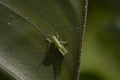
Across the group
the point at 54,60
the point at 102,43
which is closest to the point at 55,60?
the point at 54,60

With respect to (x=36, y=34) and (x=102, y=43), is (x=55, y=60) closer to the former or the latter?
(x=36, y=34)

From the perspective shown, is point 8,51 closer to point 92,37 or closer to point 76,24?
point 76,24

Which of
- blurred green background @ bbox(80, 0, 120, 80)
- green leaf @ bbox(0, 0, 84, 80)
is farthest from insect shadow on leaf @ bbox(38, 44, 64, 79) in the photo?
blurred green background @ bbox(80, 0, 120, 80)

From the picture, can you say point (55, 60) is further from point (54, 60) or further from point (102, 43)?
point (102, 43)

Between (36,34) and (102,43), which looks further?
(102,43)

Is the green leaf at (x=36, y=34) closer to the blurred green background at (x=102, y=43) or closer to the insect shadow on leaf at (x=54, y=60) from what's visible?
the insect shadow on leaf at (x=54, y=60)

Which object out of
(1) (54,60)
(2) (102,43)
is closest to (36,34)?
(1) (54,60)

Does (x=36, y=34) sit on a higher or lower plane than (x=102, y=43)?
lower

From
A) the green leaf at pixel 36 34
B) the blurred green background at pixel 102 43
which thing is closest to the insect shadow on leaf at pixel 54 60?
the green leaf at pixel 36 34
